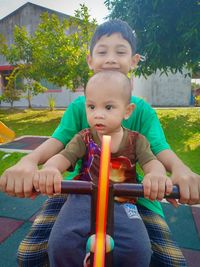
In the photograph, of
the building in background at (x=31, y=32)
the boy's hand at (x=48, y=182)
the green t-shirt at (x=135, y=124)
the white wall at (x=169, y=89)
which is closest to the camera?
the boy's hand at (x=48, y=182)

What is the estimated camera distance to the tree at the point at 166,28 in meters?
6.97

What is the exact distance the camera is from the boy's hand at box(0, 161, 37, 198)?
3.11 ft

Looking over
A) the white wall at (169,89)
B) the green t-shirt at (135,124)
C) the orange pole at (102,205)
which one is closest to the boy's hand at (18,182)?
the orange pole at (102,205)

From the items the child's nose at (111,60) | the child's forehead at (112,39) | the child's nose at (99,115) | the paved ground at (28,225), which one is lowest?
the paved ground at (28,225)

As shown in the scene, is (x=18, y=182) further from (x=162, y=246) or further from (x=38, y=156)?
(x=162, y=246)

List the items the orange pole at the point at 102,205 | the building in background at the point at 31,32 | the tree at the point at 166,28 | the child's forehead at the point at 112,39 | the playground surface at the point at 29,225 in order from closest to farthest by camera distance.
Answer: the orange pole at the point at 102,205 → the child's forehead at the point at 112,39 → the playground surface at the point at 29,225 → the tree at the point at 166,28 → the building in background at the point at 31,32

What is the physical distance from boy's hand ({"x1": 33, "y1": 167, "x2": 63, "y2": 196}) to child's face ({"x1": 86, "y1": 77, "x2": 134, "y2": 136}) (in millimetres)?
287

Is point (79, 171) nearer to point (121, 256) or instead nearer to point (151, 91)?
point (121, 256)

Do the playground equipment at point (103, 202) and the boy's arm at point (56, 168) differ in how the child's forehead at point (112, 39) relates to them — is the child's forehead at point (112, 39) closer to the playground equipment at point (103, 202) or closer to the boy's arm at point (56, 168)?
the boy's arm at point (56, 168)

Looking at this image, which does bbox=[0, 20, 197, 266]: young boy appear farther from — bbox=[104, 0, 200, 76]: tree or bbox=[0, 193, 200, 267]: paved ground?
bbox=[104, 0, 200, 76]: tree

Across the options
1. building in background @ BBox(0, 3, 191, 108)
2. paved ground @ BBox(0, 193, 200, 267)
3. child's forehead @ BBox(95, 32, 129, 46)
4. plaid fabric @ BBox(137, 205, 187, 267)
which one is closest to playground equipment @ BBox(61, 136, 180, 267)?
plaid fabric @ BBox(137, 205, 187, 267)

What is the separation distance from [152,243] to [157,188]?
49cm

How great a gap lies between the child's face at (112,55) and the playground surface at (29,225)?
62.6 inches

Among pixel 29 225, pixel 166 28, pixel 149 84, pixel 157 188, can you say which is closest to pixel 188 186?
pixel 157 188
